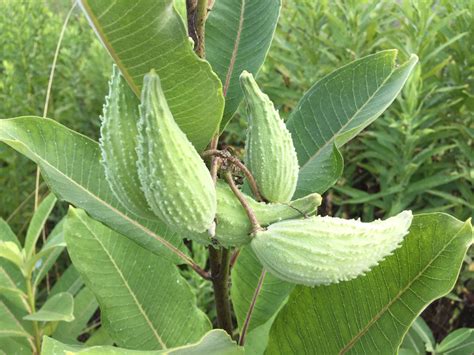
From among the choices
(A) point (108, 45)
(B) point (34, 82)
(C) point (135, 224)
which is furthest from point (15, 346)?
(B) point (34, 82)

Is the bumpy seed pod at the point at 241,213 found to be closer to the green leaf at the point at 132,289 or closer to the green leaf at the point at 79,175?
the green leaf at the point at 79,175

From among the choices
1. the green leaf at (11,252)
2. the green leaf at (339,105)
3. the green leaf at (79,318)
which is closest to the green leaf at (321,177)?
the green leaf at (339,105)

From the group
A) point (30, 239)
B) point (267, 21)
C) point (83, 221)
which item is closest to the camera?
point (267, 21)

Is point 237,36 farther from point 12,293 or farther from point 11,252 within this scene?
point 12,293

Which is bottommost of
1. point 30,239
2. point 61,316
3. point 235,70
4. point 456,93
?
point 61,316

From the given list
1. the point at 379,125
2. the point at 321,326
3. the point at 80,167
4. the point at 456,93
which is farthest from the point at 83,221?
the point at 456,93

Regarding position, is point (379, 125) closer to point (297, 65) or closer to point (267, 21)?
point (297, 65)

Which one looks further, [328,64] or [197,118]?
[328,64]
